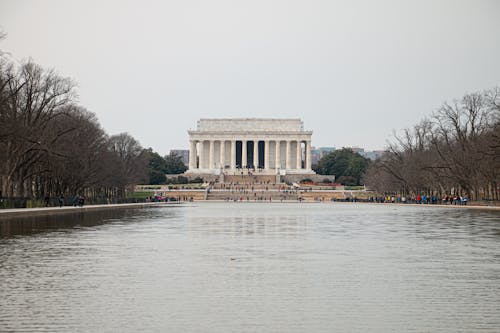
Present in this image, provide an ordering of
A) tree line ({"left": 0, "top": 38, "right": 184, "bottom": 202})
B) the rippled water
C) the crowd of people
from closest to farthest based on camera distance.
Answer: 1. the rippled water
2. tree line ({"left": 0, "top": 38, "right": 184, "bottom": 202})
3. the crowd of people

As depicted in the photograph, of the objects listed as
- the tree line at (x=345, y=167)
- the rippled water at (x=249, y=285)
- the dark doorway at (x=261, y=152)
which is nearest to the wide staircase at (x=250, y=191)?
the tree line at (x=345, y=167)

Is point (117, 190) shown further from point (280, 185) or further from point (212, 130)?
point (212, 130)

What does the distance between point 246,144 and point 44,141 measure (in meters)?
101

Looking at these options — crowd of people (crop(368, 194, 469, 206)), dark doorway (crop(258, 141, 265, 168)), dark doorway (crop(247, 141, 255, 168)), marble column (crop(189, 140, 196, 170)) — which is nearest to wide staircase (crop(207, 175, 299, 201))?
crowd of people (crop(368, 194, 469, 206))

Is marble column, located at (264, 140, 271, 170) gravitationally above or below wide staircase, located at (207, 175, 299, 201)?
above

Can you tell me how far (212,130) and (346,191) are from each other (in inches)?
1750

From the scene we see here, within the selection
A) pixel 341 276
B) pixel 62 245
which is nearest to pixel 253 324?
pixel 341 276

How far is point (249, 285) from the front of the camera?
14094 mm

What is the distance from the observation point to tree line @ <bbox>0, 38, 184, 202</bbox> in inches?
1882

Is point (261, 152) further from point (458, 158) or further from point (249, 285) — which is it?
point (249, 285)

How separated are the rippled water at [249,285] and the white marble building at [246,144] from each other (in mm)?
123298

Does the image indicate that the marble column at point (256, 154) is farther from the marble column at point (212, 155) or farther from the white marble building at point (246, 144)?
the marble column at point (212, 155)

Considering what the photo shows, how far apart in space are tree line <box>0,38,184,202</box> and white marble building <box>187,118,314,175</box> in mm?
63721

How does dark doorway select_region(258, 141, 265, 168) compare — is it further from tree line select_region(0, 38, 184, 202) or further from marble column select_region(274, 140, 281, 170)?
tree line select_region(0, 38, 184, 202)
